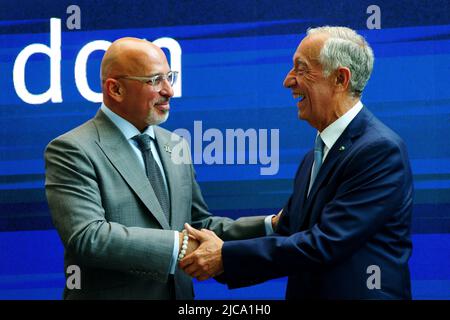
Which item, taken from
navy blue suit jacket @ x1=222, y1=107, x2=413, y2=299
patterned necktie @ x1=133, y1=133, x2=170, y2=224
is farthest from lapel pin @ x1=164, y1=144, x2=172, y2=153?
navy blue suit jacket @ x1=222, y1=107, x2=413, y2=299

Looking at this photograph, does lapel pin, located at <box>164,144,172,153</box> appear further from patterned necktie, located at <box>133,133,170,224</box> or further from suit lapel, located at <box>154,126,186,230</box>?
patterned necktie, located at <box>133,133,170,224</box>

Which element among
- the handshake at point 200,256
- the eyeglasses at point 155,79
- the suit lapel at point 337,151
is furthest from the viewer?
the eyeglasses at point 155,79

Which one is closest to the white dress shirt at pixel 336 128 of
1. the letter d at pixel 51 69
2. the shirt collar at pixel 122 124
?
the shirt collar at pixel 122 124

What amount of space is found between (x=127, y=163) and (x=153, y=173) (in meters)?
0.14

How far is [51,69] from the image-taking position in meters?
4.43

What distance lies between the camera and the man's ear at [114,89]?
358cm

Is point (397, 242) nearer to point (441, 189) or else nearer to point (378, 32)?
point (441, 189)

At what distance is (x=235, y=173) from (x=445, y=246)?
1.20 meters

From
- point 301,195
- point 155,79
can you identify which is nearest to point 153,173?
point 155,79

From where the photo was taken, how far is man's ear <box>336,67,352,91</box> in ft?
11.1

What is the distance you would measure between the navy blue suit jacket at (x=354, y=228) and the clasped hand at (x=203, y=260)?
180 mm

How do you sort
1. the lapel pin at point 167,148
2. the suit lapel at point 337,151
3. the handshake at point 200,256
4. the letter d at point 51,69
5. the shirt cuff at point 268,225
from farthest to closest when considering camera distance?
the letter d at point 51,69 < the shirt cuff at point 268,225 < the lapel pin at point 167,148 < the handshake at point 200,256 < the suit lapel at point 337,151

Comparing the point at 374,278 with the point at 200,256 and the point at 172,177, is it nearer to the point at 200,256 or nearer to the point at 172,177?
the point at 200,256

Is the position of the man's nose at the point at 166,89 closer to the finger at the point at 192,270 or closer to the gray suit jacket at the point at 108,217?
the gray suit jacket at the point at 108,217
